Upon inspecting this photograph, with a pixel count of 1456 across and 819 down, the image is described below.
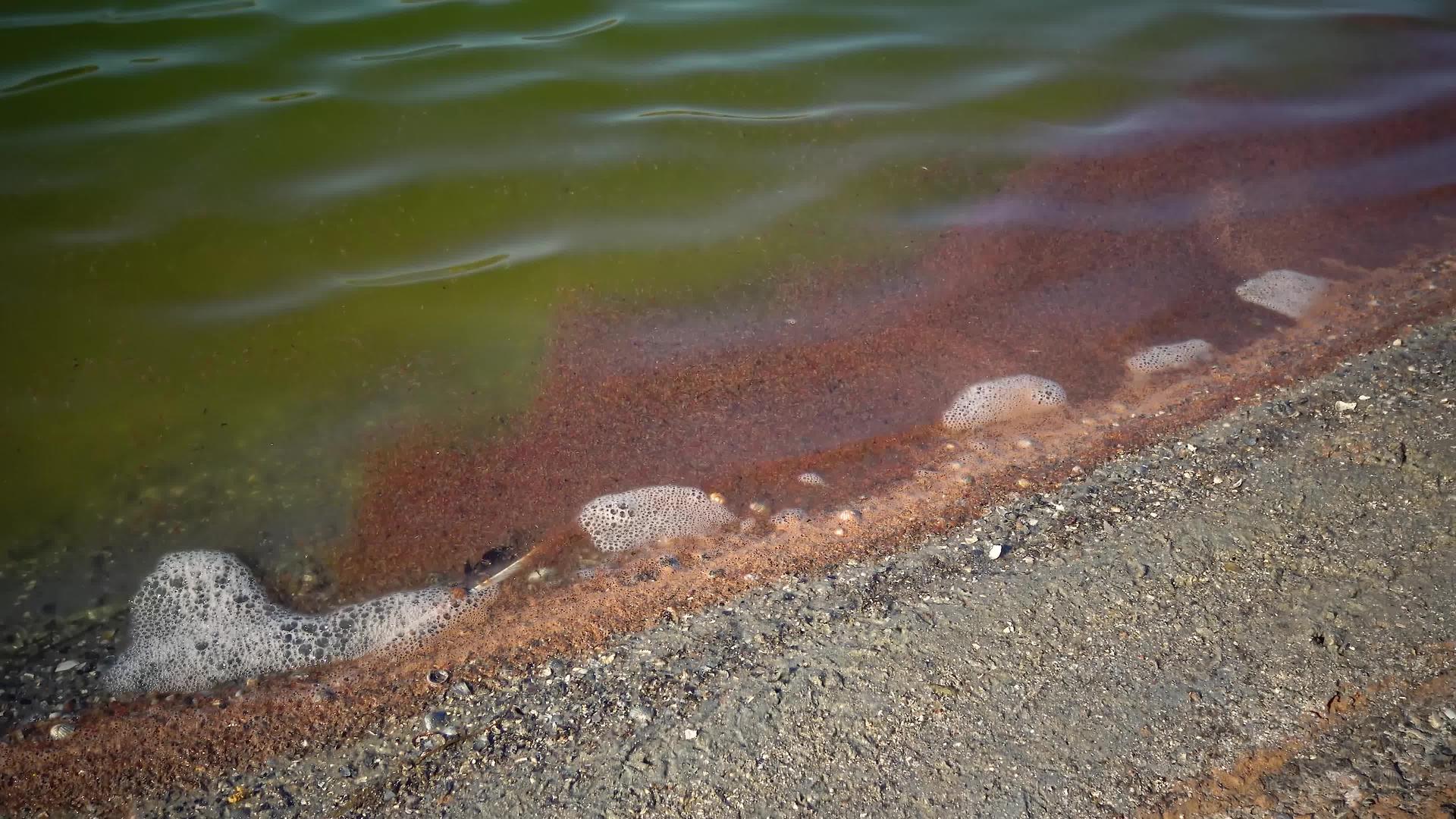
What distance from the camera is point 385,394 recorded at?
3.17m

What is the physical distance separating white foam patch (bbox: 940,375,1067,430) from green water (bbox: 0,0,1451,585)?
933mm

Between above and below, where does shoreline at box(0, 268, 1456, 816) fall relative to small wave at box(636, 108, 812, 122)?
below

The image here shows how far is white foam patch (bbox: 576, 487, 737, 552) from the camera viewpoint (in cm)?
261

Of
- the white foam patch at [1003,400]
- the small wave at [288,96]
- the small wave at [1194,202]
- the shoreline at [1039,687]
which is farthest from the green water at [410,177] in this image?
the shoreline at [1039,687]

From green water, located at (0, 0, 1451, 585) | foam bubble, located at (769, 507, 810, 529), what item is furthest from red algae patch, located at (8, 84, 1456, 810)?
green water, located at (0, 0, 1451, 585)

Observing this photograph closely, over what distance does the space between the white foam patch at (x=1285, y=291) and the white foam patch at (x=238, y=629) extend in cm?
295

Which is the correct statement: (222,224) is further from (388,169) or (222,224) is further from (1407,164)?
(1407,164)

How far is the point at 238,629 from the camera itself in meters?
2.41

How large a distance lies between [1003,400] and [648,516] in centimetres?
125

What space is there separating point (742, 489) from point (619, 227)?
1.63m

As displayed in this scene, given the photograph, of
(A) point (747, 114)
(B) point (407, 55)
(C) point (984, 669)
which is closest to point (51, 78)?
(B) point (407, 55)

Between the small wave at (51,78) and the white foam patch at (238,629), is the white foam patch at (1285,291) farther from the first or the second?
the small wave at (51,78)

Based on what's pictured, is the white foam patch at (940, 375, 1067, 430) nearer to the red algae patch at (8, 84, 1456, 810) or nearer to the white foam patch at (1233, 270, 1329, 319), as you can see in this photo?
the red algae patch at (8, 84, 1456, 810)

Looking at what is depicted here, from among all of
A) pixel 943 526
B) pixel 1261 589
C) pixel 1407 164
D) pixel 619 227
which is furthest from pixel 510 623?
pixel 1407 164
